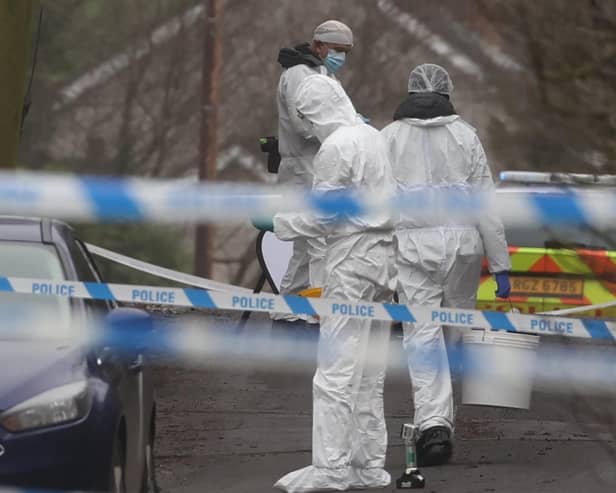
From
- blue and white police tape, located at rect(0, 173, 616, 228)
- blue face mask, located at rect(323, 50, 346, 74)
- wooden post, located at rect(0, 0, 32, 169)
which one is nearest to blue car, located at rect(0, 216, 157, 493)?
blue and white police tape, located at rect(0, 173, 616, 228)

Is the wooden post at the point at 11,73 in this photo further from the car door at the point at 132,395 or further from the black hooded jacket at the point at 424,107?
the car door at the point at 132,395

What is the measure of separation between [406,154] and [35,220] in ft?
7.09

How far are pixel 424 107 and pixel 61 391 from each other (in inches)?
129

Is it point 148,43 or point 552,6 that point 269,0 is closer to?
point 148,43

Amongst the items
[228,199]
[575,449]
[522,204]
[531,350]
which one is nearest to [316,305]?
[228,199]

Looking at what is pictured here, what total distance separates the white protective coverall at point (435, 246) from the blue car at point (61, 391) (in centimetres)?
186

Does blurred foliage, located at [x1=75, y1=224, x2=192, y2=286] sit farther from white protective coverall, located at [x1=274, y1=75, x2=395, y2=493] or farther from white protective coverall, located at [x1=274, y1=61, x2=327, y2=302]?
white protective coverall, located at [x1=274, y1=75, x2=395, y2=493]

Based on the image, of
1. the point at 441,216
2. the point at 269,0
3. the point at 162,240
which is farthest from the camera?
the point at 269,0

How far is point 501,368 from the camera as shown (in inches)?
382

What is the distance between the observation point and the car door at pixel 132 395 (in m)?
7.30

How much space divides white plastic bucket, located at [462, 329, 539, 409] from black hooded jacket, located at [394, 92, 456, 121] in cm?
111

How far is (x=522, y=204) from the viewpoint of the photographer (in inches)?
289

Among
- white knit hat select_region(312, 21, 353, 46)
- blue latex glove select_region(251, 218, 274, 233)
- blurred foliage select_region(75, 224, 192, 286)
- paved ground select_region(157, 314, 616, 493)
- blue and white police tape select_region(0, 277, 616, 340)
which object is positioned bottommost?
paved ground select_region(157, 314, 616, 493)

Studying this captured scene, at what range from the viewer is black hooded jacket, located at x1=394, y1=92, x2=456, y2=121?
943cm
